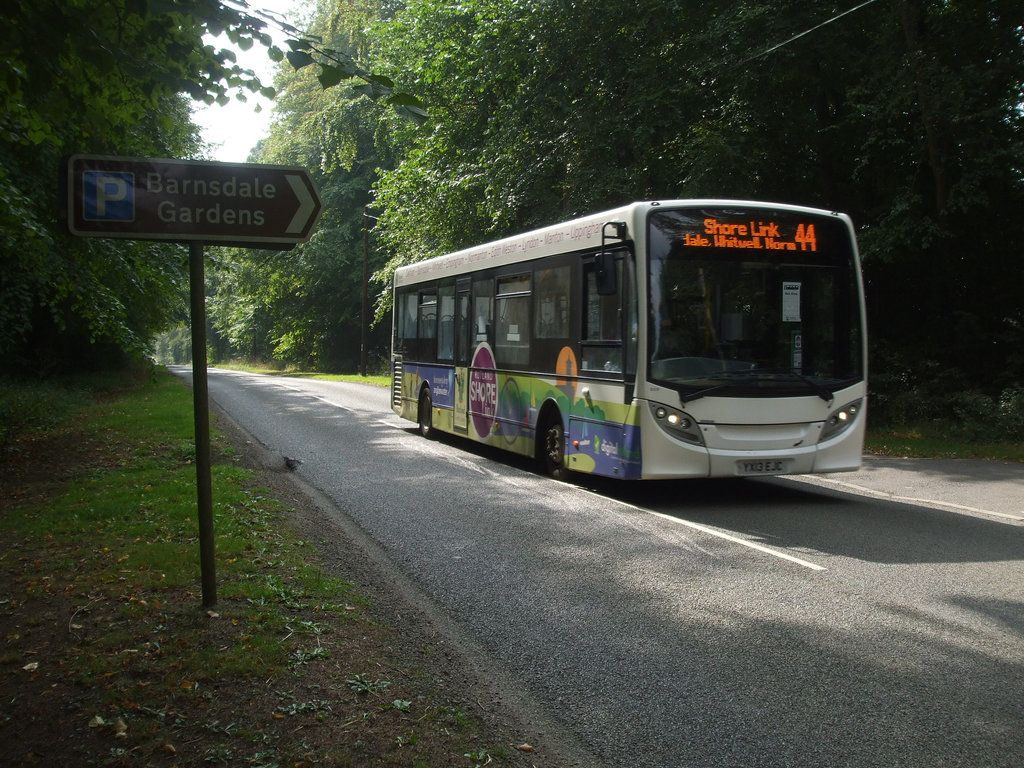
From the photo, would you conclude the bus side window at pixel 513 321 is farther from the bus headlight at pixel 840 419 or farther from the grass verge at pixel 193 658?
the grass verge at pixel 193 658

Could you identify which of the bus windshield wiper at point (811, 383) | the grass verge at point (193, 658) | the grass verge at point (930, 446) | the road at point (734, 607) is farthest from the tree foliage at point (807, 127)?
the grass verge at point (193, 658)

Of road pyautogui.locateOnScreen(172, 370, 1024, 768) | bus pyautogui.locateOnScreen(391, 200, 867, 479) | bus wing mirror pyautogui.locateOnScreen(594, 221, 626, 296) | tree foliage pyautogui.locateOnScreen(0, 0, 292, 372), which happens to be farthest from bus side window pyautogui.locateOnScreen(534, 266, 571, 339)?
tree foliage pyautogui.locateOnScreen(0, 0, 292, 372)

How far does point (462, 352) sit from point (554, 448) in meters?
3.48

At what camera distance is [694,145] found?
59.4ft

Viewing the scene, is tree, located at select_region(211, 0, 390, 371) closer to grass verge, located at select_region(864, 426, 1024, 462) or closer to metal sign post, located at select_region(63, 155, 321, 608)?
grass verge, located at select_region(864, 426, 1024, 462)

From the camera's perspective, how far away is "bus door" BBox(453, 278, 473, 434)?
1426cm

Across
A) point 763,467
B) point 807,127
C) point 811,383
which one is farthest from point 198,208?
point 807,127

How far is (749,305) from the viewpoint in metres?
9.38

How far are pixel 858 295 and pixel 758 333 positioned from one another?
4.43 feet

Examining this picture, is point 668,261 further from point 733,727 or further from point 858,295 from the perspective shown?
point 733,727

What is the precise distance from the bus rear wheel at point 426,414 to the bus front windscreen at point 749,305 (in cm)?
759

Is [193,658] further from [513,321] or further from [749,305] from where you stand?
[513,321]

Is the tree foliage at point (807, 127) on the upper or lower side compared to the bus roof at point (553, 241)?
upper

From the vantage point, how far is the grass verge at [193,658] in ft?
12.1
